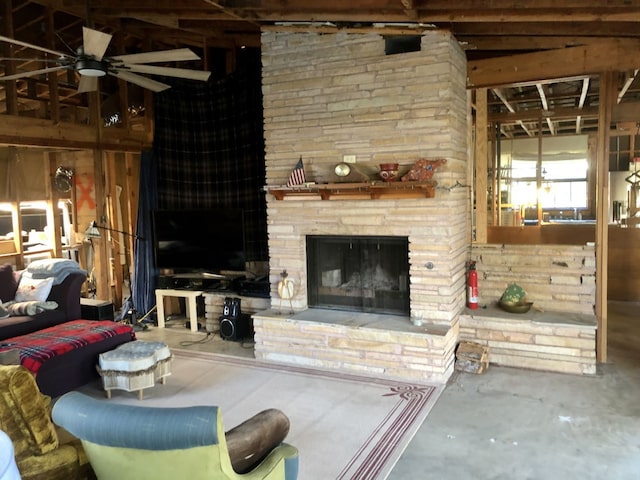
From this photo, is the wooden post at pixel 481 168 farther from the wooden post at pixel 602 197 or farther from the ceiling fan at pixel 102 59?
the ceiling fan at pixel 102 59

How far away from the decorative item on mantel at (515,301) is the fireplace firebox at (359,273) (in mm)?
895

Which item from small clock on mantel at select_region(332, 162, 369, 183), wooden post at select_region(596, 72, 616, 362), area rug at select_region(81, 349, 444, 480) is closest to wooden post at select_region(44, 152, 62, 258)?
area rug at select_region(81, 349, 444, 480)

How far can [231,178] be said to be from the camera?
625cm

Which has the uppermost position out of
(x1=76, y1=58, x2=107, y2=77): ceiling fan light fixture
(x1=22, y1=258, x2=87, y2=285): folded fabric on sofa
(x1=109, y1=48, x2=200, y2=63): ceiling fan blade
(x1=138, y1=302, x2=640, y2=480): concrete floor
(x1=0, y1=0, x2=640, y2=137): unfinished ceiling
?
(x1=0, y1=0, x2=640, y2=137): unfinished ceiling

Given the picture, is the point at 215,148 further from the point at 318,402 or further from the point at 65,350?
the point at 318,402

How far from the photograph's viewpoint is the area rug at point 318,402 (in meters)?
3.18

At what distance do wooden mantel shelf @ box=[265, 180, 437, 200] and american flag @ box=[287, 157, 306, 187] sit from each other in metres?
0.04

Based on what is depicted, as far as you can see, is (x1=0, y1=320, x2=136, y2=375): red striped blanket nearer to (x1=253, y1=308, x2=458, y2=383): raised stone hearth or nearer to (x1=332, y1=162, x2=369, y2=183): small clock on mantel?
(x1=253, y1=308, x2=458, y2=383): raised stone hearth

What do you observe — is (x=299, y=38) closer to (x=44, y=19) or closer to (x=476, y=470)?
(x=44, y=19)

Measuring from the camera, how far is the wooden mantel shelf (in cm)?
446

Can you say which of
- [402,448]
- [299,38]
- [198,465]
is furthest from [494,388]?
[299,38]

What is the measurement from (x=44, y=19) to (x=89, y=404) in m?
5.28

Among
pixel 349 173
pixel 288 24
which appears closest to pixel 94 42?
pixel 288 24

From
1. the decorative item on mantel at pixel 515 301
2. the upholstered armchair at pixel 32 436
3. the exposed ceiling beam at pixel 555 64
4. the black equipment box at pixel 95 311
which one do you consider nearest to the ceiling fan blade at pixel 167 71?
the upholstered armchair at pixel 32 436
